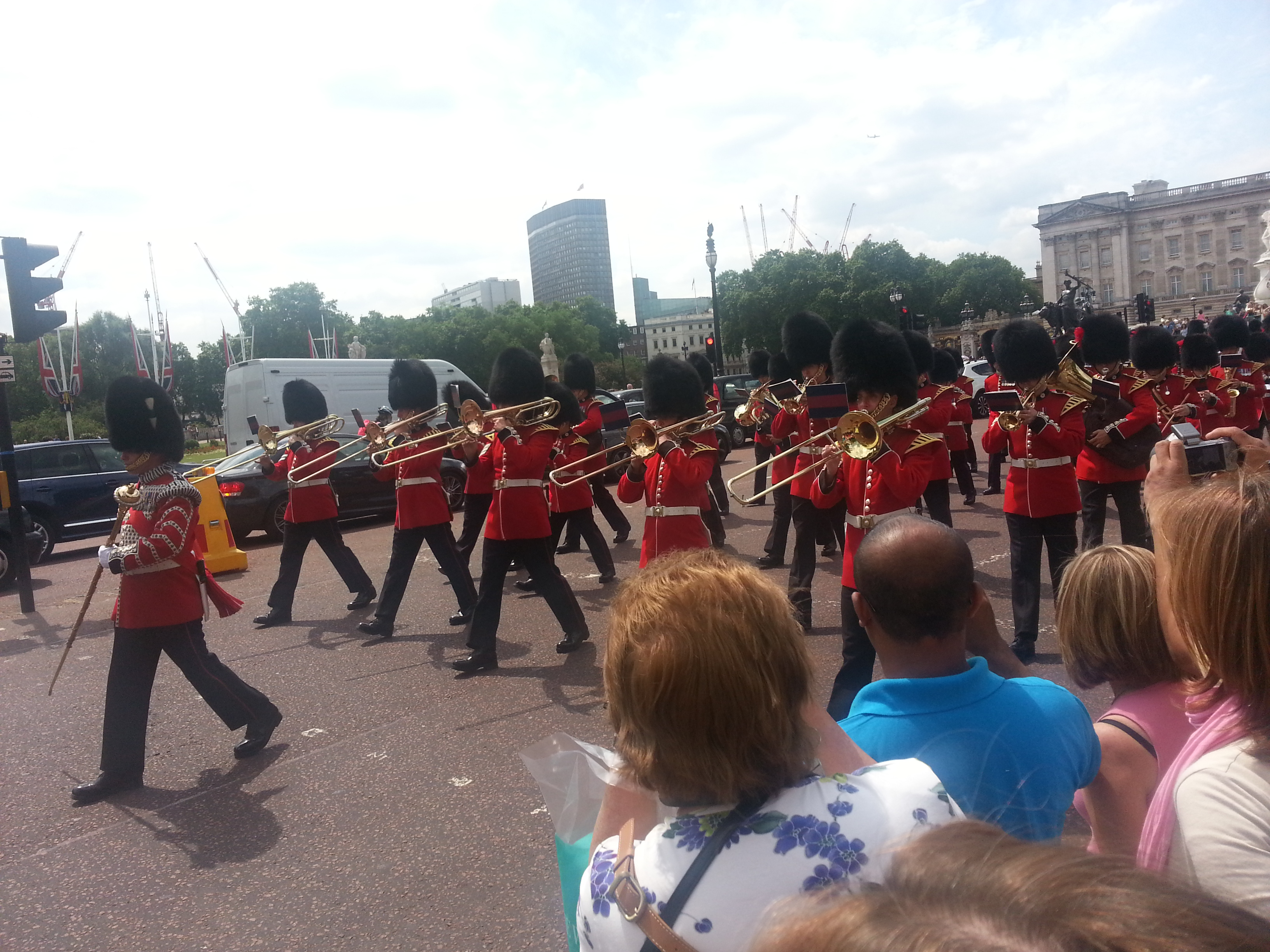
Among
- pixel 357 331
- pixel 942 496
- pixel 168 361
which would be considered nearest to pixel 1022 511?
pixel 942 496

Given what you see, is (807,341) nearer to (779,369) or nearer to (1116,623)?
(779,369)

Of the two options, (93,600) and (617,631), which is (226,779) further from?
(93,600)

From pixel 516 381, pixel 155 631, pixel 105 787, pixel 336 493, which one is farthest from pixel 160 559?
pixel 336 493

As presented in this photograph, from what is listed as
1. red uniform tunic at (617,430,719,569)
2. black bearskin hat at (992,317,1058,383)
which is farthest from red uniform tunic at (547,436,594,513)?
black bearskin hat at (992,317,1058,383)

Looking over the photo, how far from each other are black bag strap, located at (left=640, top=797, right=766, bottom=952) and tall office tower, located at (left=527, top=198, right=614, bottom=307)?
357 ft

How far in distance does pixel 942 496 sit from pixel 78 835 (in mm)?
5965

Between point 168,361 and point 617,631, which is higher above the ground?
point 168,361

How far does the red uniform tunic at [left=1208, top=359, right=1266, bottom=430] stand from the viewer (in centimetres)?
921

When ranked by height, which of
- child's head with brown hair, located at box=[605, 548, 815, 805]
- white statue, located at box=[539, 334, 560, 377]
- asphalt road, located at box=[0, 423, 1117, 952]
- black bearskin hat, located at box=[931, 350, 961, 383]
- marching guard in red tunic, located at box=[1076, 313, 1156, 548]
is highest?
white statue, located at box=[539, 334, 560, 377]

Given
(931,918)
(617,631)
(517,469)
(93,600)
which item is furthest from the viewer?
(93,600)

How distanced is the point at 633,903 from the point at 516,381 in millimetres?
5584

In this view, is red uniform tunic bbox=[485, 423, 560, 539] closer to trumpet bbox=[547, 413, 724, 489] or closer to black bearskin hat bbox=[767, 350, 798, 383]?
trumpet bbox=[547, 413, 724, 489]

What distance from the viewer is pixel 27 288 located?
838cm

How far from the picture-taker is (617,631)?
1.42 metres
